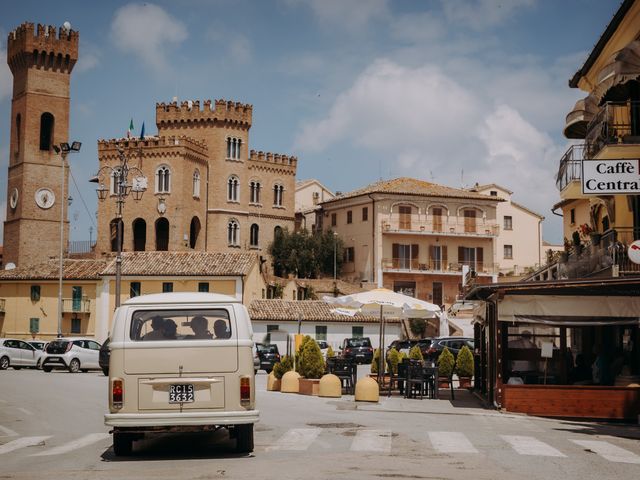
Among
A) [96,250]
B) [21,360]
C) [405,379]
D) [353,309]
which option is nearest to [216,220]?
[96,250]

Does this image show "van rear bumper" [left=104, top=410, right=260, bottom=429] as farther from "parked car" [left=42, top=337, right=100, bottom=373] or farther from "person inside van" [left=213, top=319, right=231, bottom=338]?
"parked car" [left=42, top=337, right=100, bottom=373]

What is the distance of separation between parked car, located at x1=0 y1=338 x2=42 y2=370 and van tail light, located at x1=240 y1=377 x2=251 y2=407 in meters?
32.8

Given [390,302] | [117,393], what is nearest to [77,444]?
[117,393]

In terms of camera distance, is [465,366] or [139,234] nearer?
[465,366]

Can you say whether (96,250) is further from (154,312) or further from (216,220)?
(154,312)

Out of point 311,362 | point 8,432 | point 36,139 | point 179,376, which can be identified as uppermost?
point 36,139

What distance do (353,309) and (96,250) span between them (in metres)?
53.9

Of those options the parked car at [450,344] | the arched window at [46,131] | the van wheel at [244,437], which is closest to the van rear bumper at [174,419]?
the van wheel at [244,437]

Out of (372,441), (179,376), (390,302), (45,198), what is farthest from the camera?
(45,198)

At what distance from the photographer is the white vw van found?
11406 millimetres

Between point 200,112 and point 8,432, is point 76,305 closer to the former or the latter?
point 200,112

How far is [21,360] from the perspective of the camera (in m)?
41.7

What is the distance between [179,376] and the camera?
37.7 feet

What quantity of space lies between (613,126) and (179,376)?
1578 centimetres
